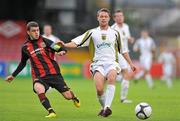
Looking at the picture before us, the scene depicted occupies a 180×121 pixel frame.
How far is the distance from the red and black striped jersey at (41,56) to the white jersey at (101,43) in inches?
24.5

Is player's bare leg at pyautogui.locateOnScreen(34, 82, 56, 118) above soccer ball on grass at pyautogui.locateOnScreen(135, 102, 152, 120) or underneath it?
above

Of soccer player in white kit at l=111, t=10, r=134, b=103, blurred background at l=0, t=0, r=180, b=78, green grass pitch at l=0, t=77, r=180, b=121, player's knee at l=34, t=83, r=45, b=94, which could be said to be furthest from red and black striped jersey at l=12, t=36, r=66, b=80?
blurred background at l=0, t=0, r=180, b=78

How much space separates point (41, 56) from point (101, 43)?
1357mm

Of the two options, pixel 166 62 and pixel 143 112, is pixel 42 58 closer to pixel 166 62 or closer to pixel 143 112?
pixel 143 112

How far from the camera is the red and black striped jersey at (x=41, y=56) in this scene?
13930 millimetres

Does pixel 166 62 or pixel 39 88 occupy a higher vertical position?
pixel 39 88

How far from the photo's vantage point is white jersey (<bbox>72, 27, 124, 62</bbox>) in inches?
561

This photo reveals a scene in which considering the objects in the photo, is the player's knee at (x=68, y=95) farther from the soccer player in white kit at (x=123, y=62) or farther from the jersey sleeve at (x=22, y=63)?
the soccer player in white kit at (x=123, y=62)

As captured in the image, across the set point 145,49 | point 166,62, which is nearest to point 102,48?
point 145,49

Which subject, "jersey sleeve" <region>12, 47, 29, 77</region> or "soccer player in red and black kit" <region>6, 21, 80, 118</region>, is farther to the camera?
"jersey sleeve" <region>12, 47, 29, 77</region>

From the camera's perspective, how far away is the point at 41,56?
14.0 meters

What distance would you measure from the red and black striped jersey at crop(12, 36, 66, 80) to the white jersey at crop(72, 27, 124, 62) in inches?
24.5

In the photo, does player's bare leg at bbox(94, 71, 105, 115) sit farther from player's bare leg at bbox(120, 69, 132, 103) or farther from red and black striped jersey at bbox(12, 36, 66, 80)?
player's bare leg at bbox(120, 69, 132, 103)

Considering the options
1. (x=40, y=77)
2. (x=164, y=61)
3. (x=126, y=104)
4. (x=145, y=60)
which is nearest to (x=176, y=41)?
(x=164, y=61)
